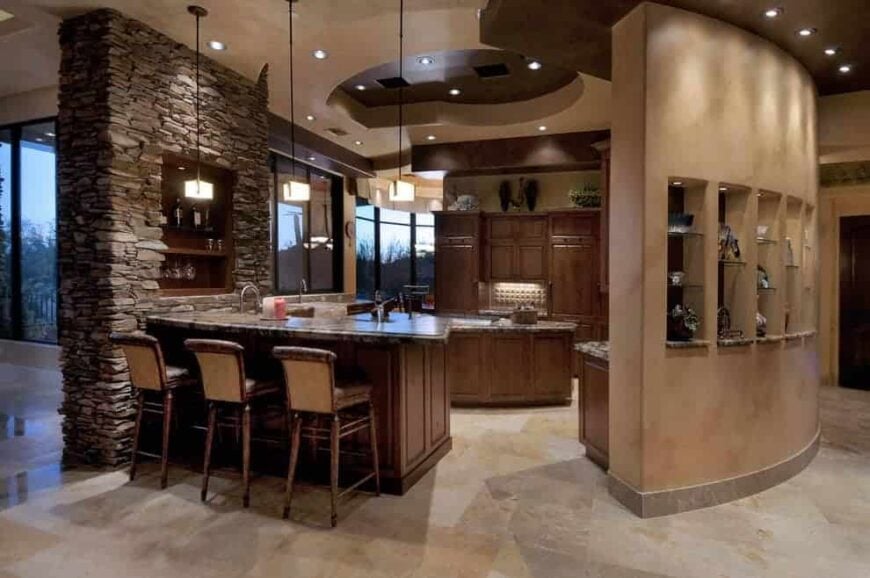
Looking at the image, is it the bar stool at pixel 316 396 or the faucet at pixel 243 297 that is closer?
the bar stool at pixel 316 396

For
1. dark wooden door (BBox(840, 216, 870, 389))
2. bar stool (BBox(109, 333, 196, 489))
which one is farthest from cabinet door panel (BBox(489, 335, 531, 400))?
dark wooden door (BBox(840, 216, 870, 389))

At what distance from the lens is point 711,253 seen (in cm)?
344

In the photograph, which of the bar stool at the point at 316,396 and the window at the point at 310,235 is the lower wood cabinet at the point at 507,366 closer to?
the bar stool at the point at 316,396

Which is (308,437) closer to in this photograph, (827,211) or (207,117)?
(207,117)

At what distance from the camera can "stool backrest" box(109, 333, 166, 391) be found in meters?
3.71

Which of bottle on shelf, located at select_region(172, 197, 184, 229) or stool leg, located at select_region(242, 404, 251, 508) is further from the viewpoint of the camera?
bottle on shelf, located at select_region(172, 197, 184, 229)

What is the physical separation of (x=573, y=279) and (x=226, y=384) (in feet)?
17.6

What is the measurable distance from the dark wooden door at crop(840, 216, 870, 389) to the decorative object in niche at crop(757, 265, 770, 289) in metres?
4.34

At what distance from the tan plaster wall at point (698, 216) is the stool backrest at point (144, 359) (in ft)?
10.3

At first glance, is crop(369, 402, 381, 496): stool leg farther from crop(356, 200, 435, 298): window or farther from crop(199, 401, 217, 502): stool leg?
crop(356, 200, 435, 298): window

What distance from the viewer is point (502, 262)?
319 inches

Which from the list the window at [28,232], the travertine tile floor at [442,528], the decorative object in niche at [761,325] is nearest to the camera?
the travertine tile floor at [442,528]

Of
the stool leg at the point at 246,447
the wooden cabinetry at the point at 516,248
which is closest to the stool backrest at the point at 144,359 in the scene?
the stool leg at the point at 246,447

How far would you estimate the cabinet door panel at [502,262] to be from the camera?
26.4 ft
